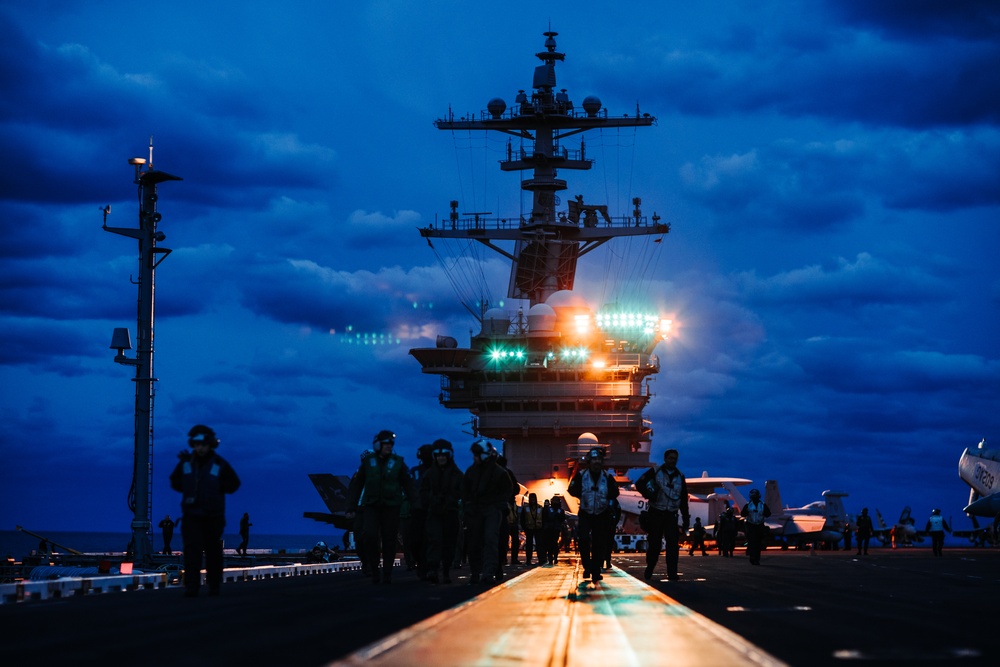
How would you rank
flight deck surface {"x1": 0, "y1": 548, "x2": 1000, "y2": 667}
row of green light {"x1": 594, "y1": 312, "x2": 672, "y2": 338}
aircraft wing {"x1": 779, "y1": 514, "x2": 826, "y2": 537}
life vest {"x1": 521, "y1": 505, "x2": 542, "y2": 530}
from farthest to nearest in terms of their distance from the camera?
aircraft wing {"x1": 779, "y1": 514, "x2": 826, "y2": 537}
row of green light {"x1": 594, "y1": 312, "x2": 672, "y2": 338}
life vest {"x1": 521, "y1": 505, "x2": 542, "y2": 530}
flight deck surface {"x1": 0, "y1": 548, "x2": 1000, "y2": 667}

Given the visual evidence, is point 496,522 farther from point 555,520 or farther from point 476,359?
point 476,359

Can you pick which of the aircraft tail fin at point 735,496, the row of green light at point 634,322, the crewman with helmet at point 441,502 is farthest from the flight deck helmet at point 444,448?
the aircraft tail fin at point 735,496

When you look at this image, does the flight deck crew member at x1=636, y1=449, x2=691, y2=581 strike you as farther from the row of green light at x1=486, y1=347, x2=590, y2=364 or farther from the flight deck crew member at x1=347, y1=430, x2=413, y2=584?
the row of green light at x1=486, y1=347, x2=590, y2=364

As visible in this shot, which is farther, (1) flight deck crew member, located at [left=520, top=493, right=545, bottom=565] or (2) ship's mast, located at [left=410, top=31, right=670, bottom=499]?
(2) ship's mast, located at [left=410, top=31, right=670, bottom=499]

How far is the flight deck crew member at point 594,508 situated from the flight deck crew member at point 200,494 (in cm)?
601

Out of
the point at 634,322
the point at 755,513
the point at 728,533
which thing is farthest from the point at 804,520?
the point at 755,513

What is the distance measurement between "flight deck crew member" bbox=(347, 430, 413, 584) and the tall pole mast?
59.2 feet

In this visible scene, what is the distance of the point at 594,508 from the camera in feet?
61.3

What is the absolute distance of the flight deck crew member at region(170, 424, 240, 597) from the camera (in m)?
14.2

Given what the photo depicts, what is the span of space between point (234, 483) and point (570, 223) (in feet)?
173

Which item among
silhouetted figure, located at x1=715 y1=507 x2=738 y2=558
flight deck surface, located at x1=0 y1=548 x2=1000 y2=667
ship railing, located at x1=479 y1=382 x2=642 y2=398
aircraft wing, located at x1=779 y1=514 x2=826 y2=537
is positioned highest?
ship railing, located at x1=479 y1=382 x2=642 y2=398

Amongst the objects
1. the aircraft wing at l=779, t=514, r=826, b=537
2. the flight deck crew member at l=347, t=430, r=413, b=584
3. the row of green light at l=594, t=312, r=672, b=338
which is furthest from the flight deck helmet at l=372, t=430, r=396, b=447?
the aircraft wing at l=779, t=514, r=826, b=537

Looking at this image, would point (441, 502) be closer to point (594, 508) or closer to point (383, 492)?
point (383, 492)

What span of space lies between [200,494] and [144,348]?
22.9 meters
